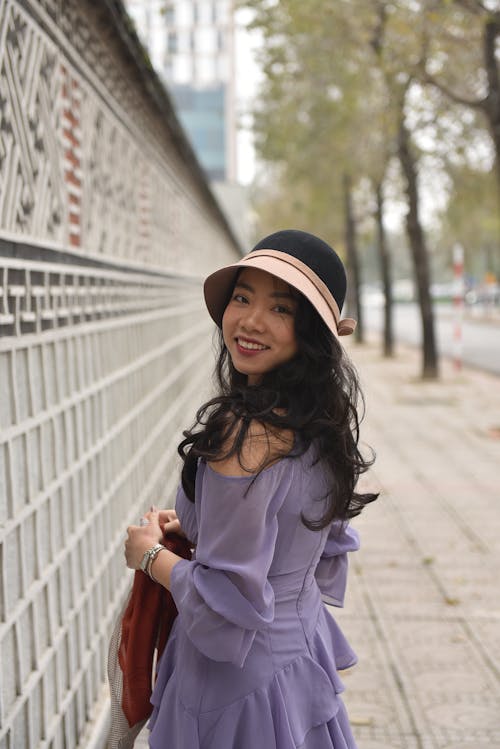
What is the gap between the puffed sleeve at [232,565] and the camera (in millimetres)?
1910

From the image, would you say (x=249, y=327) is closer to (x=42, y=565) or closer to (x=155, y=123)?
(x=42, y=565)

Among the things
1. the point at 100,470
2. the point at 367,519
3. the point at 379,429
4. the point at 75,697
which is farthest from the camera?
the point at 379,429

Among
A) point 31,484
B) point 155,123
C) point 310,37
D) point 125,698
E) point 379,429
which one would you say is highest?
point 310,37

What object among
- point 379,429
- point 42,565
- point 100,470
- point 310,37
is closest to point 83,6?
point 100,470

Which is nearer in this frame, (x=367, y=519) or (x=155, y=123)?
(x=155, y=123)

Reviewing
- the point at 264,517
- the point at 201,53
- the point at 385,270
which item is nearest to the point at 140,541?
the point at 264,517

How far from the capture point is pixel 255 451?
6.42 ft

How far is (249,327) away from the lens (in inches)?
83.2

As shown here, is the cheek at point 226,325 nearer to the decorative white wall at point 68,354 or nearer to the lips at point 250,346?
the lips at point 250,346

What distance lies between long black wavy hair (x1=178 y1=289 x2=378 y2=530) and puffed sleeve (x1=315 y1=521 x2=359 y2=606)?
235mm

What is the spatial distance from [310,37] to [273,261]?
626 inches

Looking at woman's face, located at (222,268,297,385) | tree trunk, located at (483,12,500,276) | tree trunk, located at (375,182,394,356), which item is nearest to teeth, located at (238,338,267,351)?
woman's face, located at (222,268,297,385)

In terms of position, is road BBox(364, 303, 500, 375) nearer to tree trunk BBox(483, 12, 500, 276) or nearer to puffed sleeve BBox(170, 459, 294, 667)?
tree trunk BBox(483, 12, 500, 276)

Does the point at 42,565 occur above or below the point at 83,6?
below
